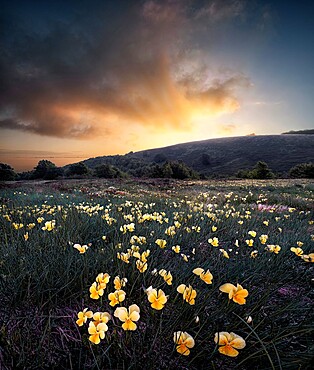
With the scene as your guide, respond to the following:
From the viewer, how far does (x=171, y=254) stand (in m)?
2.91

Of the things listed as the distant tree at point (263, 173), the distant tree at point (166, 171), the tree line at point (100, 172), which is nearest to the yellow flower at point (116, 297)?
the tree line at point (100, 172)

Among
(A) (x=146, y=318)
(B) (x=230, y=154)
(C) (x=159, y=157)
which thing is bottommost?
(A) (x=146, y=318)

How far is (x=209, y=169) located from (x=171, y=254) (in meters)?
73.2

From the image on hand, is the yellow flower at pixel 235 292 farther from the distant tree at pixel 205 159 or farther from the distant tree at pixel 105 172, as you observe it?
the distant tree at pixel 205 159

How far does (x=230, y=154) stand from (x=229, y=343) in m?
89.0

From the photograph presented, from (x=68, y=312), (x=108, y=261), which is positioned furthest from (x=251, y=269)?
(x=68, y=312)

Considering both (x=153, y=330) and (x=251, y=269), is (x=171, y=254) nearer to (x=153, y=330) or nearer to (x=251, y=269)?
(x=251, y=269)

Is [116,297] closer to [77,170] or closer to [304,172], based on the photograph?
[77,170]

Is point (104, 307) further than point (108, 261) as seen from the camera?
No

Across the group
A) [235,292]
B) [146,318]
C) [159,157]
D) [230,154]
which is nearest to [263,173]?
[230,154]

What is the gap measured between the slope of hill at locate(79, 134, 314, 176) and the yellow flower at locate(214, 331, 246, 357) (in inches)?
2285

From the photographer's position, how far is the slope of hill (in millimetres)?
67562

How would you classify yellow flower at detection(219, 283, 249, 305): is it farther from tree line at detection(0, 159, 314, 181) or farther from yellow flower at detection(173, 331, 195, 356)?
tree line at detection(0, 159, 314, 181)

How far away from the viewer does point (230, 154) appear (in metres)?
84.1
